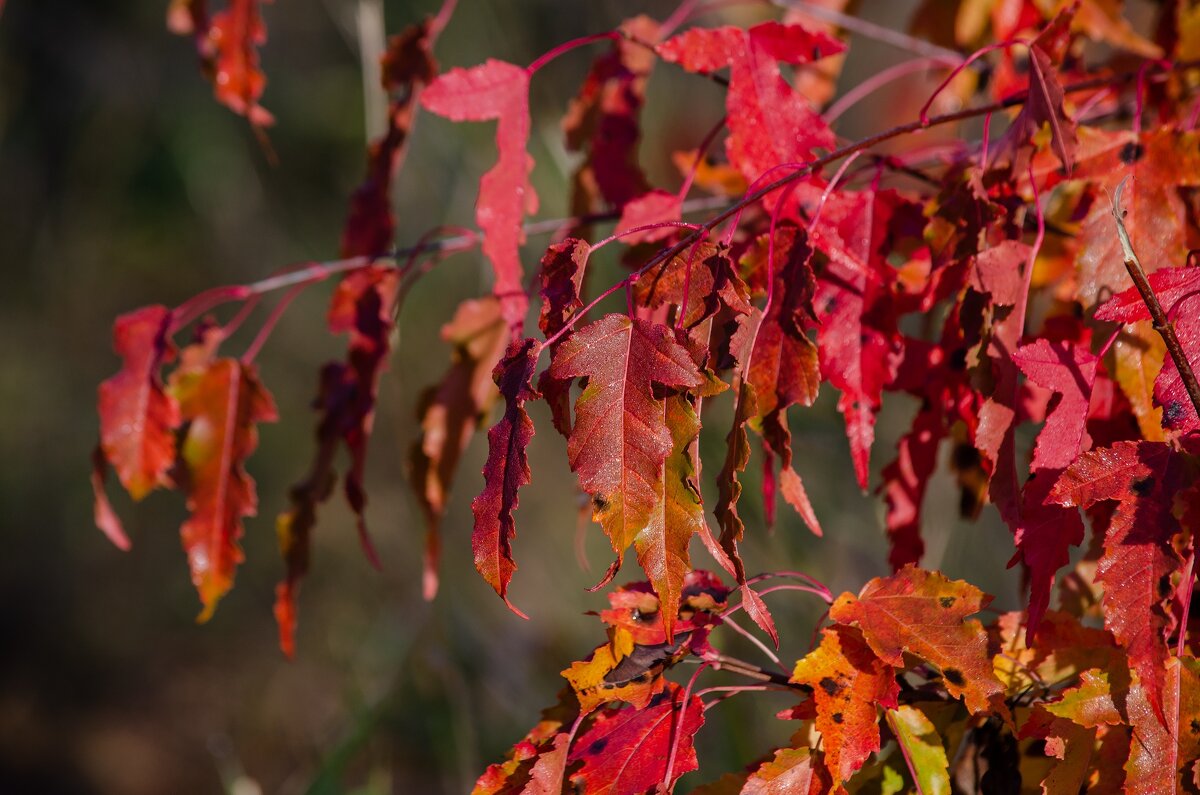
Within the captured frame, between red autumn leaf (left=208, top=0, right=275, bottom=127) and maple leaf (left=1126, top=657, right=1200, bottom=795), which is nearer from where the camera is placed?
maple leaf (left=1126, top=657, right=1200, bottom=795)

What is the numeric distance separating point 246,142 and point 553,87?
1638 mm

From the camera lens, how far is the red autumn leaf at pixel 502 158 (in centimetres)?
65

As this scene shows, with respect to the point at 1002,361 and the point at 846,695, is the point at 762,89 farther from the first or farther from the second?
the point at 846,695

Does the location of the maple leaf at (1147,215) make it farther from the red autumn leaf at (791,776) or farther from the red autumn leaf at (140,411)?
the red autumn leaf at (140,411)

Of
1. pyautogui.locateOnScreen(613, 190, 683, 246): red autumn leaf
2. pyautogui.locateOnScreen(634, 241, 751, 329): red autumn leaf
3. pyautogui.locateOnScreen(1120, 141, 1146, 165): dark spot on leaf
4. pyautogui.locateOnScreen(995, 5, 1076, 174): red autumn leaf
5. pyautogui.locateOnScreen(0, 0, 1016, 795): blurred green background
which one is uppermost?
pyautogui.locateOnScreen(995, 5, 1076, 174): red autumn leaf

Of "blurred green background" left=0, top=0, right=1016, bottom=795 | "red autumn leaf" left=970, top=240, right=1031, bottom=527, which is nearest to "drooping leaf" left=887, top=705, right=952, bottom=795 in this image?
"red autumn leaf" left=970, top=240, right=1031, bottom=527

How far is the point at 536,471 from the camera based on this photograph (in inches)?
123

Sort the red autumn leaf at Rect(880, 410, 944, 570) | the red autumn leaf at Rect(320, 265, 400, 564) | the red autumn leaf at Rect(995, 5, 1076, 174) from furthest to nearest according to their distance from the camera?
the red autumn leaf at Rect(320, 265, 400, 564) → the red autumn leaf at Rect(880, 410, 944, 570) → the red autumn leaf at Rect(995, 5, 1076, 174)

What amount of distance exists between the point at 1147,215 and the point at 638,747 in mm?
412

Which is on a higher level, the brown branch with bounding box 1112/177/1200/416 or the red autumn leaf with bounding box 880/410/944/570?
the brown branch with bounding box 1112/177/1200/416

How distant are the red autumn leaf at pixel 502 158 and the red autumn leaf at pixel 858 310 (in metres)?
0.20

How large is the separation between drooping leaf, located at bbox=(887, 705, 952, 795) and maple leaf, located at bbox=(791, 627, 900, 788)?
0.02 m

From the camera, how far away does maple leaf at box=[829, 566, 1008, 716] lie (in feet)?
1.59

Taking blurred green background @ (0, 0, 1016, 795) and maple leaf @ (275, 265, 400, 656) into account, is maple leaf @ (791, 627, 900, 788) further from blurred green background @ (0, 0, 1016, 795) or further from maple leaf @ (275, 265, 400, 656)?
blurred green background @ (0, 0, 1016, 795)
